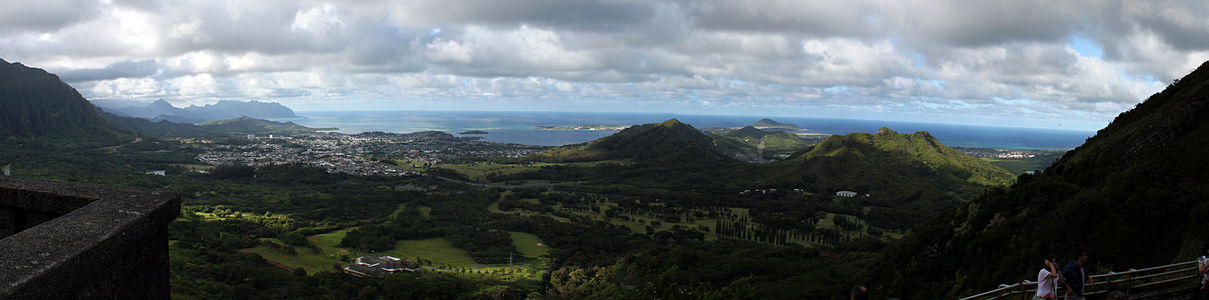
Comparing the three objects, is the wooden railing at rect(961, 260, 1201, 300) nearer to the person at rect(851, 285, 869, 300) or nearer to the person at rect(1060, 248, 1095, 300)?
the person at rect(1060, 248, 1095, 300)

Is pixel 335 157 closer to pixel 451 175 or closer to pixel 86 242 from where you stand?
pixel 451 175

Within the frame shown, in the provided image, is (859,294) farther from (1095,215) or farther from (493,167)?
(493,167)

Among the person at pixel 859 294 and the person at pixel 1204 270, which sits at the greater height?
the person at pixel 859 294

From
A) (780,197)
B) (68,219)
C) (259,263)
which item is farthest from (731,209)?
(68,219)

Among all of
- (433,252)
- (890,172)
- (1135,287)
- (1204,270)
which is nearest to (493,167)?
(433,252)

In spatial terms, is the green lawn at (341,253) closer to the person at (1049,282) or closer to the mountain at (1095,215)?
the mountain at (1095,215)

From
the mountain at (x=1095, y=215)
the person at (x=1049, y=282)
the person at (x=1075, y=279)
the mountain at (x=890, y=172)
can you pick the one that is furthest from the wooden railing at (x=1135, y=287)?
the mountain at (x=890, y=172)
